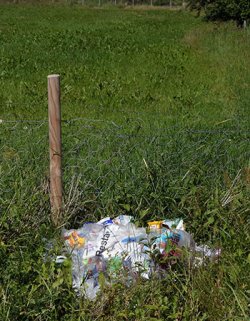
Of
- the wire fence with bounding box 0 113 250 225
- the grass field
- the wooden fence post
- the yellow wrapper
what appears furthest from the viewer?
the wire fence with bounding box 0 113 250 225

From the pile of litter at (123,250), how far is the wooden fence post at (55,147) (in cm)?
23

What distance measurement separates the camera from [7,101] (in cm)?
1062

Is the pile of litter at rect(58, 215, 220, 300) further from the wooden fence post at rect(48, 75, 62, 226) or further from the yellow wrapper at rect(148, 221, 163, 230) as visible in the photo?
the wooden fence post at rect(48, 75, 62, 226)

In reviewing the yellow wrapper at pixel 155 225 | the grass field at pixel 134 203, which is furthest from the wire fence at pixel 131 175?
the yellow wrapper at pixel 155 225

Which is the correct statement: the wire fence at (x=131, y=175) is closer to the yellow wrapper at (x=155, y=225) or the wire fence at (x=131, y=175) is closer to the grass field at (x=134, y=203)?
the grass field at (x=134, y=203)

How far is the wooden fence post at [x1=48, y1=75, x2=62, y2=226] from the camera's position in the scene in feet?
15.7

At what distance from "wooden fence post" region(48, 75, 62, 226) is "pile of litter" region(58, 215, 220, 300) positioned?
23 cm

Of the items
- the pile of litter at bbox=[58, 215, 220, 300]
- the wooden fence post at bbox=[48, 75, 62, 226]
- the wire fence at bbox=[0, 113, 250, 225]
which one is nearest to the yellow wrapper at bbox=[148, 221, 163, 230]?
the pile of litter at bbox=[58, 215, 220, 300]

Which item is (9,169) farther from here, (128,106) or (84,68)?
(84,68)

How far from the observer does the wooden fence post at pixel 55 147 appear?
4785 mm

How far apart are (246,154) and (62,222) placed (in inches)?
77.0

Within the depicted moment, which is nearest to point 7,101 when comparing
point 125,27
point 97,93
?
point 97,93

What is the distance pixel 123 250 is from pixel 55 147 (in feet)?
2.92

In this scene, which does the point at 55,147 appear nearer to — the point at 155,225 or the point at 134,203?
the point at 134,203
